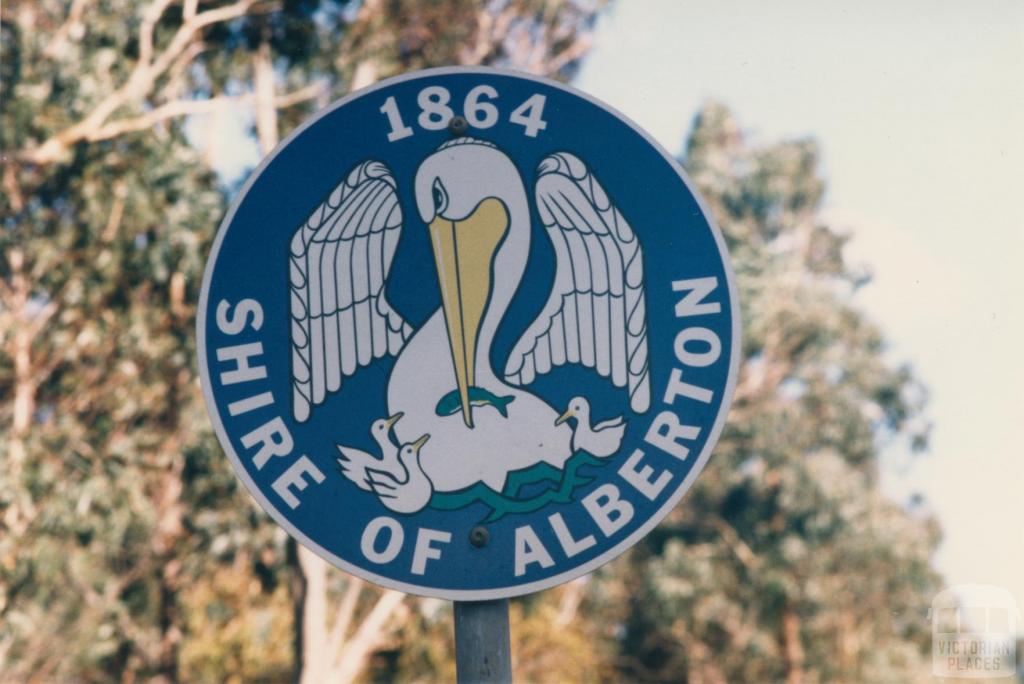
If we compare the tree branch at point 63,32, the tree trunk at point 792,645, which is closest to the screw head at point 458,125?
the tree branch at point 63,32

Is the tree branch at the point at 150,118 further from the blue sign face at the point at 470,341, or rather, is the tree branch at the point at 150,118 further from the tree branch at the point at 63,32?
the blue sign face at the point at 470,341

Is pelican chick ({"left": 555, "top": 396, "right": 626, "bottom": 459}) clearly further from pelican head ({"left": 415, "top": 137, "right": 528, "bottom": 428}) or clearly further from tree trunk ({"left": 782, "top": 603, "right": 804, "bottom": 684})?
tree trunk ({"left": 782, "top": 603, "right": 804, "bottom": 684})

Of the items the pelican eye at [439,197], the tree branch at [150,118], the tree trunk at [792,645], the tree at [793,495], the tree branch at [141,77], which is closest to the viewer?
the pelican eye at [439,197]

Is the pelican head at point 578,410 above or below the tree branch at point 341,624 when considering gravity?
above

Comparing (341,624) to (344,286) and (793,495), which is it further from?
(344,286)

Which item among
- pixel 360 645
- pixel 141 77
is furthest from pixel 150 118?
pixel 360 645

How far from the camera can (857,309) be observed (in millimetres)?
15945

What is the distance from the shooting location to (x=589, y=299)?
1240 millimetres

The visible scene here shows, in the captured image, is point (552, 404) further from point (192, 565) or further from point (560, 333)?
point (192, 565)

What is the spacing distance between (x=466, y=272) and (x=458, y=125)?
0.18 m

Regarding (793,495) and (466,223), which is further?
(793,495)

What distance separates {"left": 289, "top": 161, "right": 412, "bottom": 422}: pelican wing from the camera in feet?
4.06

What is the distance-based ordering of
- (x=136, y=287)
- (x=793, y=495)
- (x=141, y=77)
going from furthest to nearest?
(x=793, y=495), (x=136, y=287), (x=141, y=77)

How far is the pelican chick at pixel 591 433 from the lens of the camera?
1223 millimetres
